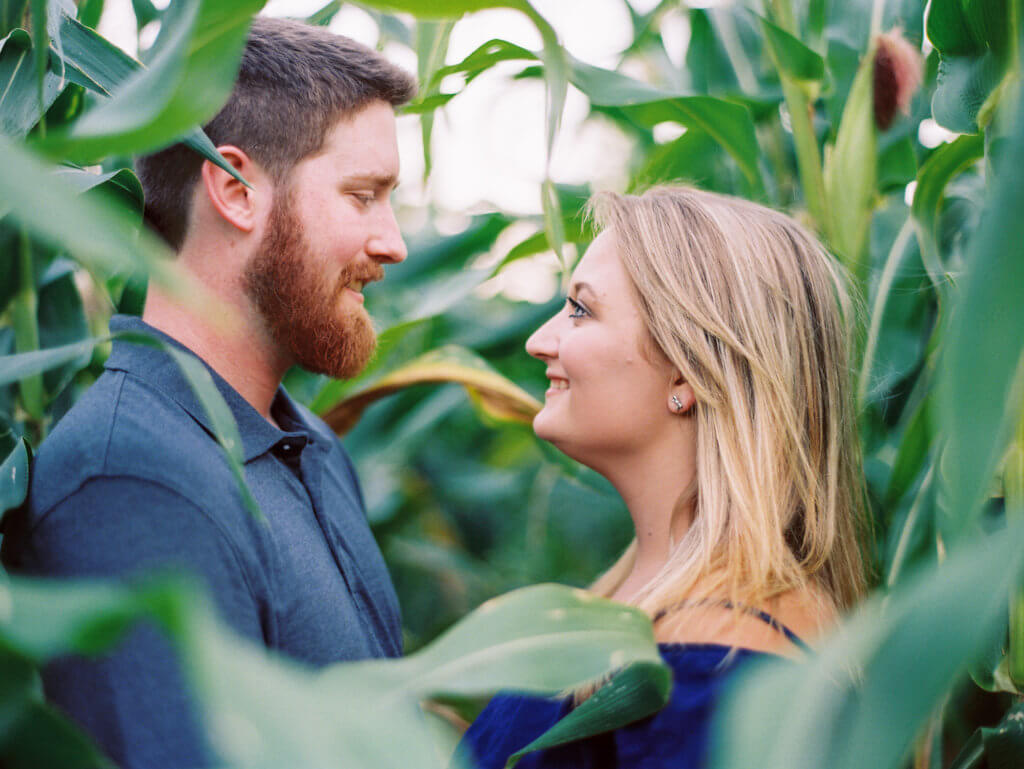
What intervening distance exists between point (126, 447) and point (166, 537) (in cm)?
8

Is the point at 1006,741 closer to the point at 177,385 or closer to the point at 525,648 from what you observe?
the point at 525,648

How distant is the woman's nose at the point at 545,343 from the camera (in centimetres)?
95

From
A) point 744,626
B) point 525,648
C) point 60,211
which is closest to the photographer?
point 60,211

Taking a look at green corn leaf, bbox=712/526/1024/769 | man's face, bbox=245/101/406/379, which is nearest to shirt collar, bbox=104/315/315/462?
man's face, bbox=245/101/406/379

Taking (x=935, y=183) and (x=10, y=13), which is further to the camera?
(x=935, y=183)

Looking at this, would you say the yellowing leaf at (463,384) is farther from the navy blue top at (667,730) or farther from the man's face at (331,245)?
the navy blue top at (667,730)

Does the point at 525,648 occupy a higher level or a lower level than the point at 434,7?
lower

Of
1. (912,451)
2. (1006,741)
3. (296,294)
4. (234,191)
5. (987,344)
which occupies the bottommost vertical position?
(1006,741)

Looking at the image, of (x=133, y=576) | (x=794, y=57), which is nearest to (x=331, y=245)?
(x=133, y=576)

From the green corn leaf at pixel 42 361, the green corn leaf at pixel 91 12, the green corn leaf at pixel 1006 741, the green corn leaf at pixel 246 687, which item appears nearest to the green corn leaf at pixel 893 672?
the green corn leaf at pixel 246 687

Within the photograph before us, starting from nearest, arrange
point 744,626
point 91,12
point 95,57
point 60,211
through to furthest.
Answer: point 60,211, point 95,57, point 744,626, point 91,12

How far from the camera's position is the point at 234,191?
910mm

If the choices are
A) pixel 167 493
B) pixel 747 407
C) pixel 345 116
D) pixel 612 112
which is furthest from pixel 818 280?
pixel 167 493

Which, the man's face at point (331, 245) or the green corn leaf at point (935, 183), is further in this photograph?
the man's face at point (331, 245)
